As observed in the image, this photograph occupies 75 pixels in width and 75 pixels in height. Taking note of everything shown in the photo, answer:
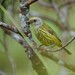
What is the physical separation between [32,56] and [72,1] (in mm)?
1505

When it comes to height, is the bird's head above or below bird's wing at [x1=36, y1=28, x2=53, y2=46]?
above

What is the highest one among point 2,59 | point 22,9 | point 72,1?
point 22,9

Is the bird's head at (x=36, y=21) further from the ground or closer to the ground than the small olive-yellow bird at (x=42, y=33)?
further from the ground

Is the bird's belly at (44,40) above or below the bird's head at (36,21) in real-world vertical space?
below

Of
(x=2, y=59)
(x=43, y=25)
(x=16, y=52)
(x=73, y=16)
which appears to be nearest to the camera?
(x=43, y=25)

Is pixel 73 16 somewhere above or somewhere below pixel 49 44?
below

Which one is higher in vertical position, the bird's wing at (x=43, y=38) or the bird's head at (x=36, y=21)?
the bird's head at (x=36, y=21)

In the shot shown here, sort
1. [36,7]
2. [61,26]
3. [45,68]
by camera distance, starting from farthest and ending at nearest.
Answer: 1. [36,7]
2. [61,26]
3. [45,68]

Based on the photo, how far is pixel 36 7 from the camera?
282cm

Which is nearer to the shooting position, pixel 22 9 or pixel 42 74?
pixel 42 74

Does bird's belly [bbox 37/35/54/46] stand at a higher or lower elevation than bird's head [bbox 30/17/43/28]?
lower

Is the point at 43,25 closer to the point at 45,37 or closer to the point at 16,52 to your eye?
the point at 45,37

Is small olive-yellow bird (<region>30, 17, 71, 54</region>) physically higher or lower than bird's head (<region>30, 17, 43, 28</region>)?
lower

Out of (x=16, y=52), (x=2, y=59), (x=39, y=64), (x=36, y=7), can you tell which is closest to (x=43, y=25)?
(x=39, y=64)
